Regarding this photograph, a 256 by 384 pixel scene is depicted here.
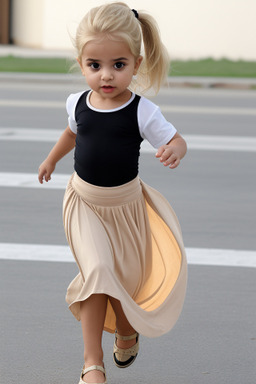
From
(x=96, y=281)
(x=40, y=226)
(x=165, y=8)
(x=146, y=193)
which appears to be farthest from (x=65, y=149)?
(x=165, y=8)

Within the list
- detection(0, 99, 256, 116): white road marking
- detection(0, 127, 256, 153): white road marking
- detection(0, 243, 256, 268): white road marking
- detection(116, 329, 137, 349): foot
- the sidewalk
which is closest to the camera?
detection(116, 329, 137, 349): foot

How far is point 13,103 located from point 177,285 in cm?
1027

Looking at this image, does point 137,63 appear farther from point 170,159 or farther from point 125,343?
point 125,343

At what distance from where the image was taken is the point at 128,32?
3303 millimetres

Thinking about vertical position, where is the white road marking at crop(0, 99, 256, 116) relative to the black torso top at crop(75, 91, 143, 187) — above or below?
below

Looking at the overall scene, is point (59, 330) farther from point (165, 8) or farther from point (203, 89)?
point (165, 8)

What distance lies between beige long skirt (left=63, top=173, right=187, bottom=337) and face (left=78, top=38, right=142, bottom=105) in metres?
0.39

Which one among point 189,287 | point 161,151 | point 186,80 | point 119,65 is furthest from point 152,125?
point 186,80

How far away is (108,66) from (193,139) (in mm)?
7308

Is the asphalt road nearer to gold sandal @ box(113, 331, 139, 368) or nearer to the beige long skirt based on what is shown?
gold sandal @ box(113, 331, 139, 368)

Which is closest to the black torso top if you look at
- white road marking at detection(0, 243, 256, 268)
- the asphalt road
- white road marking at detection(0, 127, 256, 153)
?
the asphalt road

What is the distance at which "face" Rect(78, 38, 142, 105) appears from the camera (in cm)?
329

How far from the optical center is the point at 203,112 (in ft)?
43.4

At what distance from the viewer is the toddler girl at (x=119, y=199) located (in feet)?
10.9
